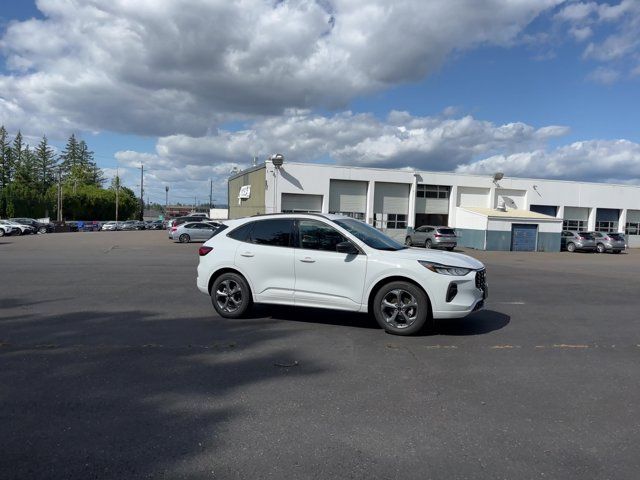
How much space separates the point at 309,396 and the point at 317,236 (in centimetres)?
319

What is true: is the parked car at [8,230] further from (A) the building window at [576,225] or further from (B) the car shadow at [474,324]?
(A) the building window at [576,225]

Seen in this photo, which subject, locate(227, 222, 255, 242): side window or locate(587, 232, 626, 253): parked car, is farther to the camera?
locate(587, 232, 626, 253): parked car

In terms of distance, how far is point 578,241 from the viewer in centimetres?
3866

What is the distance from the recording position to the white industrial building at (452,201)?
37.9 metres

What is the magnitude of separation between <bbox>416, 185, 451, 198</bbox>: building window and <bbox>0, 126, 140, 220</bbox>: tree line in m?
58.1

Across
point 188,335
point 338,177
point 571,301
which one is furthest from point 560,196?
point 188,335

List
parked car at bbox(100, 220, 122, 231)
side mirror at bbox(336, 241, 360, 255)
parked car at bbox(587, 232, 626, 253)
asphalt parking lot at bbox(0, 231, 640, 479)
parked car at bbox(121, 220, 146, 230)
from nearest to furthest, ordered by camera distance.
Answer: asphalt parking lot at bbox(0, 231, 640, 479) → side mirror at bbox(336, 241, 360, 255) → parked car at bbox(587, 232, 626, 253) → parked car at bbox(100, 220, 122, 231) → parked car at bbox(121, 220, 146, 230)

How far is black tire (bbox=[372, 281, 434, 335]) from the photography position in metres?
6.82

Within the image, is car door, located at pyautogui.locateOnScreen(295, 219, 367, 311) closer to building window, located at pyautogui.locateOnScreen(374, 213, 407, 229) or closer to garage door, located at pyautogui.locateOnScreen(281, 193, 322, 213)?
garage door, located at pyautogui.locateOnScreen(281, 193, 322, 213)

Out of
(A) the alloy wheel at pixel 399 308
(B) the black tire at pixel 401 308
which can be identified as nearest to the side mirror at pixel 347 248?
(B) the black tire at pixel 401 308

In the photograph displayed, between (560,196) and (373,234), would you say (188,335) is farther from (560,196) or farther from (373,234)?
(560,196)

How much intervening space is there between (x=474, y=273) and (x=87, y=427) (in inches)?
199

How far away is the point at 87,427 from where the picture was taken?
393cm

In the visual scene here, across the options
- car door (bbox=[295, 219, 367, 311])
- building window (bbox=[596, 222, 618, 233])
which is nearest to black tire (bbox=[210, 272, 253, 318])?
car door (bbox=[295, 219, 367, 311])
